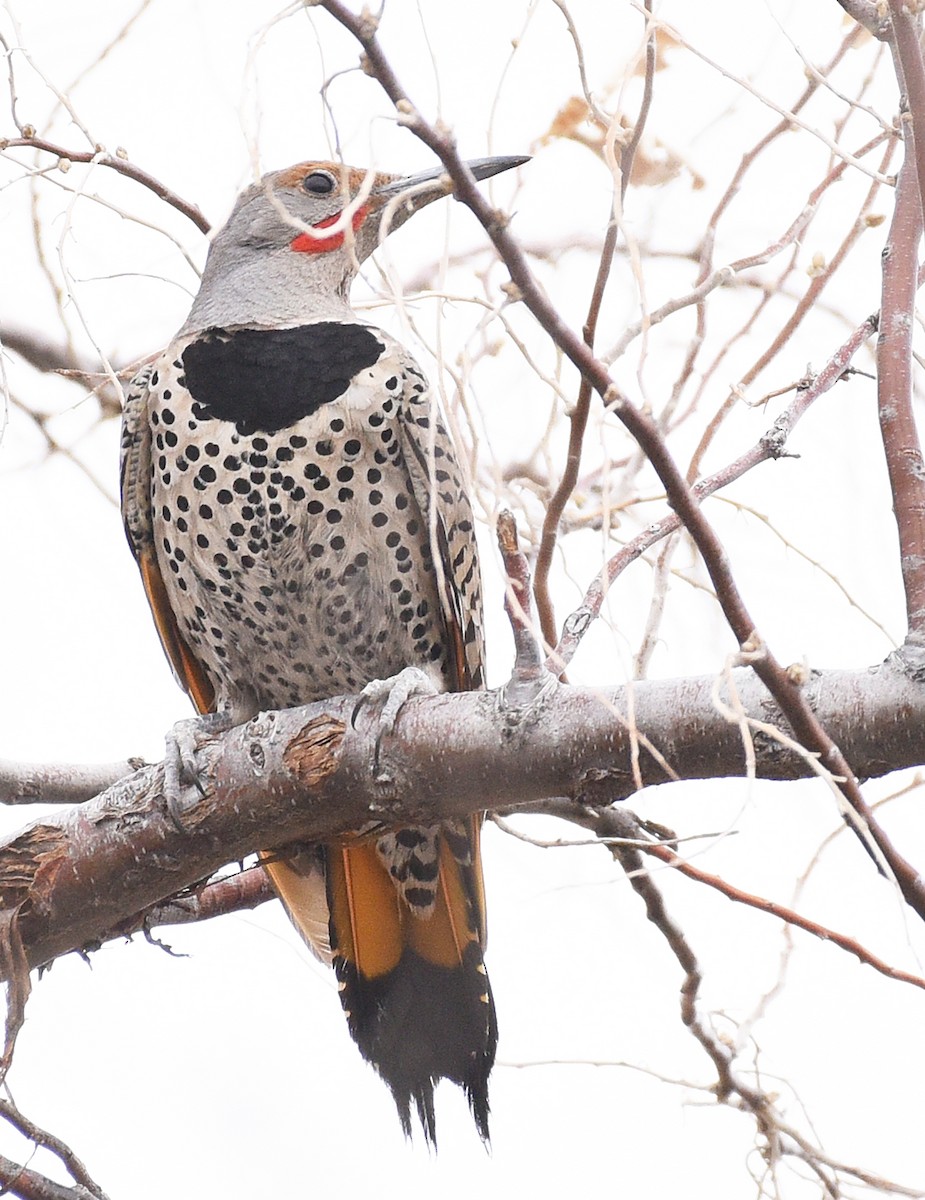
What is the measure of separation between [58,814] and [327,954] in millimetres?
Result: 801

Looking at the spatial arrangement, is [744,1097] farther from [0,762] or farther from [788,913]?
[0,762]

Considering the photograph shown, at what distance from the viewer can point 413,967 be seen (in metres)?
2.67

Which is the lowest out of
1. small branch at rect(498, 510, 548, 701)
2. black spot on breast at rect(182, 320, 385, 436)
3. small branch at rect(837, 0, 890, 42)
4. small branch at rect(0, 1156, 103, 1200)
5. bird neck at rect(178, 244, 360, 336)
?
small branch at rect(0, 1156, 103, 1200)

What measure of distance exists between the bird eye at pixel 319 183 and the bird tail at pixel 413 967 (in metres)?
1.39

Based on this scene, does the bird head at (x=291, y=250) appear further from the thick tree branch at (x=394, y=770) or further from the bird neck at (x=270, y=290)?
the thick tree branch at (x=394, y=770)

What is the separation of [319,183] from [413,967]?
1643 millimetres

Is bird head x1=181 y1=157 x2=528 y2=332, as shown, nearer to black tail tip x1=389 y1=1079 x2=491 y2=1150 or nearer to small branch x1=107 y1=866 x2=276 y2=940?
small branch x1=107 y1=866 x2=276 y2=940

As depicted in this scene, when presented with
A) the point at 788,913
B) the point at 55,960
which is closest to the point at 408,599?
the point at 55,960

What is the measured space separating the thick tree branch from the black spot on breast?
2.09ft

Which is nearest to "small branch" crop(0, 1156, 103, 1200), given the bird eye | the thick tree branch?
the thick tree branch

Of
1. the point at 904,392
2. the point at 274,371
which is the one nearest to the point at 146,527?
the point at 274,371

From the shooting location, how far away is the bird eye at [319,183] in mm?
3062

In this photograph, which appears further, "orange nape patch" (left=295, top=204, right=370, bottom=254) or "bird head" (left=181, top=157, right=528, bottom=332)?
"orange nape patch" (left=295, top=204, right=370, bottom=254)

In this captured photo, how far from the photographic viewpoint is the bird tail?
256 cm
